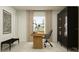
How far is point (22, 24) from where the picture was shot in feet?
17.1

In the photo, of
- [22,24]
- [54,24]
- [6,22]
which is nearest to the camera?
[6,22]

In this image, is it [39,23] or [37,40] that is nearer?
[39,23]

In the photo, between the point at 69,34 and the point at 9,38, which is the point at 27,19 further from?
the point at 69,34

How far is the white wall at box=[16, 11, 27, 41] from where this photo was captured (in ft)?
16.3

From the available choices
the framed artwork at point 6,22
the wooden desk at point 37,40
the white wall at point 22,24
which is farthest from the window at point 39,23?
the framed artwork at point 6,22

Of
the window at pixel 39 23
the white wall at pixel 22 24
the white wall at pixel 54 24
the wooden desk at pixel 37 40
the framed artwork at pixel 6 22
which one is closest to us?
the framed artwork at pixel 6 22

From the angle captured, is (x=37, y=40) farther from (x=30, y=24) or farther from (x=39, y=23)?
(x=39, y=23)

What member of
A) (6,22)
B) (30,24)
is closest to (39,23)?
(30,24)

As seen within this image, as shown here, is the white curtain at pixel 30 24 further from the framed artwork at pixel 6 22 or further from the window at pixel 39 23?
the framed artwork at pixel 6 22

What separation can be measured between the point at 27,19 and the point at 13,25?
0.72m

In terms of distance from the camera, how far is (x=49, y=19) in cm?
560

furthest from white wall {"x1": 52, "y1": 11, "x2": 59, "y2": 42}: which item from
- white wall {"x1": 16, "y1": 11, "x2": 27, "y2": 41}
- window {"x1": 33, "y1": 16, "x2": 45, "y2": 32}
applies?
white wall {"x1": 16, "y1": 11, "x2": 27, "y2": 41}

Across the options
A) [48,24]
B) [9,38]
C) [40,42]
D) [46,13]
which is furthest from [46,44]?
[9,38]

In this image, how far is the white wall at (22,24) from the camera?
16.3 feet
